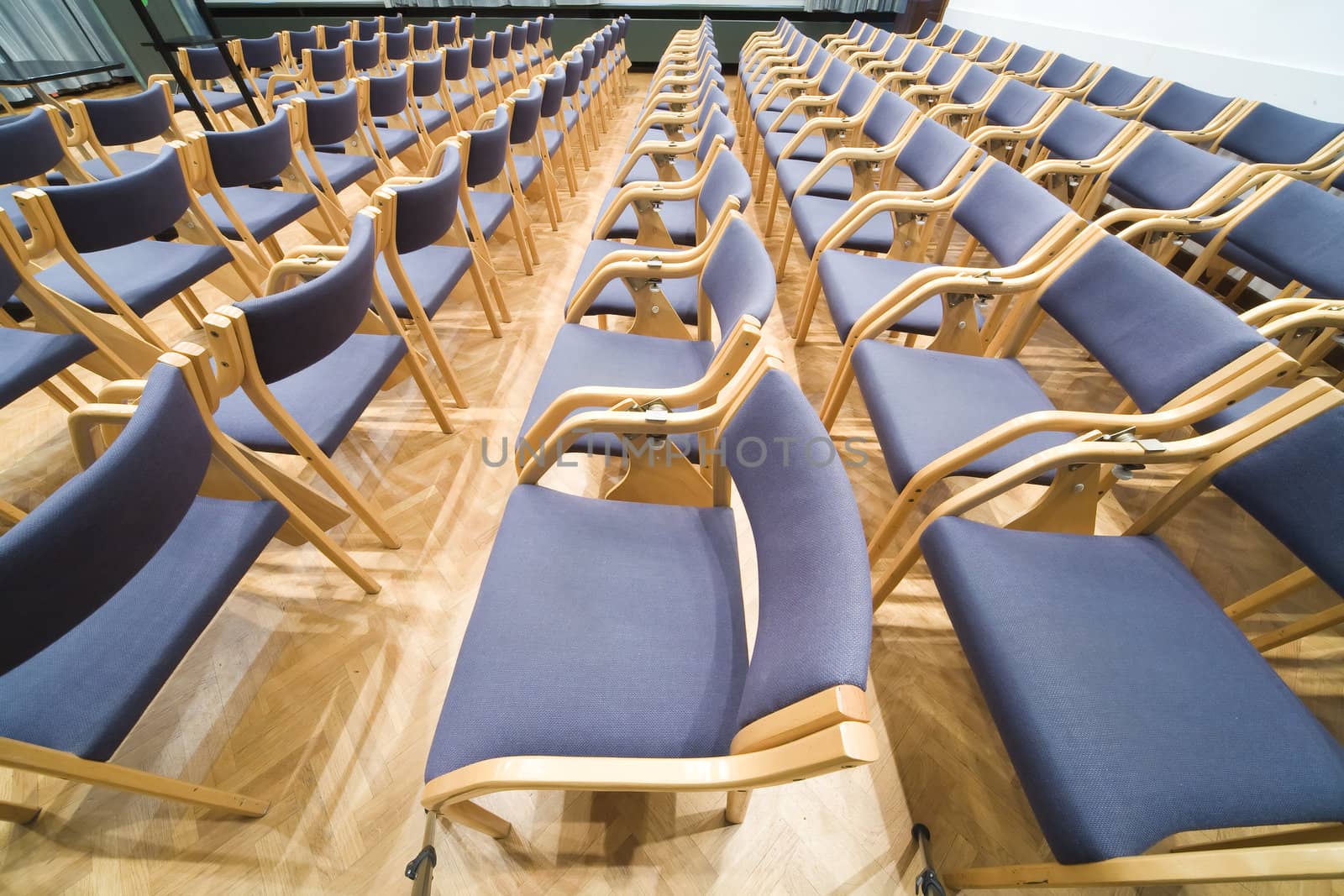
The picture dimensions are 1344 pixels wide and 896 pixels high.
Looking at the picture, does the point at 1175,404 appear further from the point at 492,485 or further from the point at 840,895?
the point at 492,485

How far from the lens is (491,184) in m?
2.64

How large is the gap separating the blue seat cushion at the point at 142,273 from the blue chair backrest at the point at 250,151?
0.96 ft

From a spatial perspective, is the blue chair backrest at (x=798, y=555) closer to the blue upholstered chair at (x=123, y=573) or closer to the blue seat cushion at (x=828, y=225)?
the blue upholstered chair at (x=123, y=573)

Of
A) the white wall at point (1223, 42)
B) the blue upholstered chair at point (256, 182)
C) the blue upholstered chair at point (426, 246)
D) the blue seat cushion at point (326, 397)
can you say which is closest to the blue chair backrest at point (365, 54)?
the blue upholstered chair at point (256, 182)

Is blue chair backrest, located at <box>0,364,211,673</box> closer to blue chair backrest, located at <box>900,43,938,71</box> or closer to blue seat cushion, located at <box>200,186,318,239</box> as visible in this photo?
blue seat cushion, located at <box>200,186,318,239</box>

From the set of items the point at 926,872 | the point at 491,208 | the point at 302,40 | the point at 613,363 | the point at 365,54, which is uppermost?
the point at 302,40

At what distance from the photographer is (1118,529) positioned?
→ 5.09 feet

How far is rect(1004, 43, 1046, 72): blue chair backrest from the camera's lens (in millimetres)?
3873

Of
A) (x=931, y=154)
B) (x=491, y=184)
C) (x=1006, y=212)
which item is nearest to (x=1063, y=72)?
(x=931, y=154)

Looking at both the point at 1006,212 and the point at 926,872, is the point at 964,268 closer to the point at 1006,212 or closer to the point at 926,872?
the point at 1006,212

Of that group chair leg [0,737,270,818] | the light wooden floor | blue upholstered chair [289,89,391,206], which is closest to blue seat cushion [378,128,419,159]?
blue upholstered chair [289,89,391,206]

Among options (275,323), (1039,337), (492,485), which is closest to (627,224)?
(492,485)

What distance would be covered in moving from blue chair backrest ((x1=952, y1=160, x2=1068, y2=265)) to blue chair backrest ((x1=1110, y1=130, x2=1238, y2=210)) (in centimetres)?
80

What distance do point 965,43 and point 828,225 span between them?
4378 millimetres
